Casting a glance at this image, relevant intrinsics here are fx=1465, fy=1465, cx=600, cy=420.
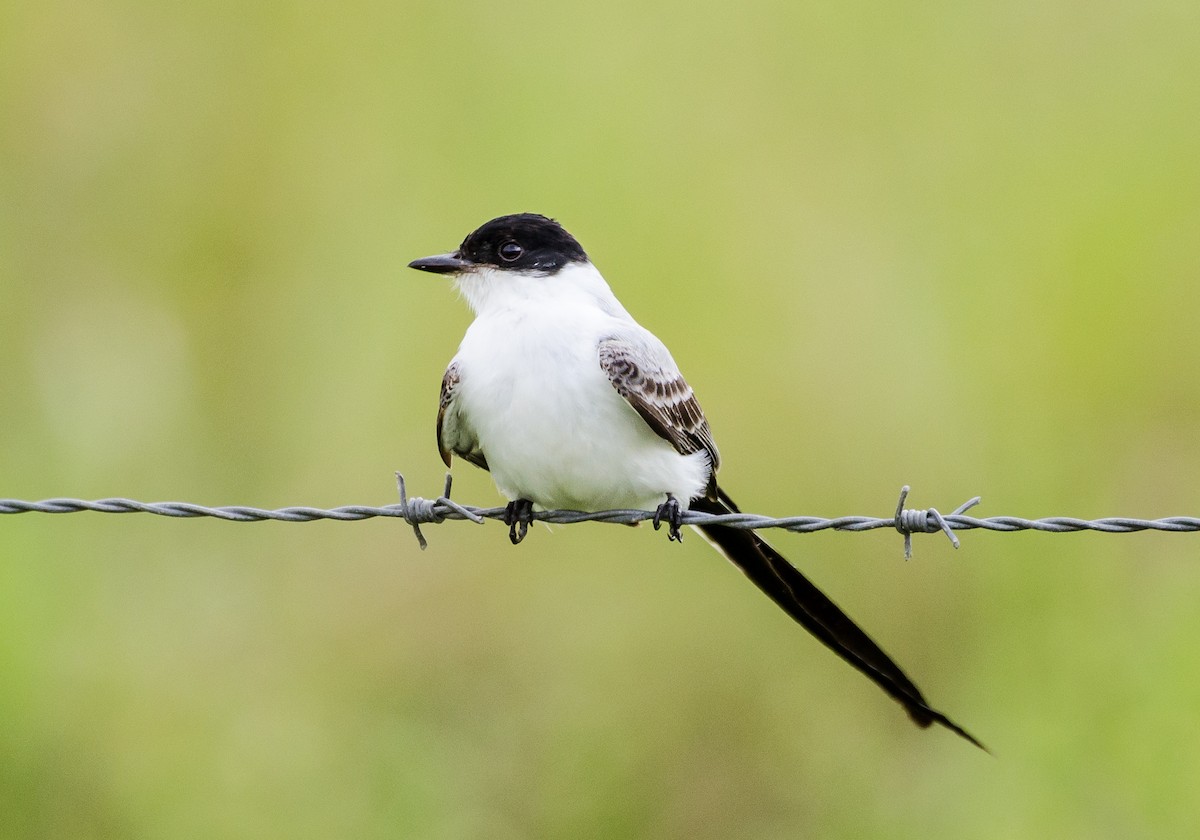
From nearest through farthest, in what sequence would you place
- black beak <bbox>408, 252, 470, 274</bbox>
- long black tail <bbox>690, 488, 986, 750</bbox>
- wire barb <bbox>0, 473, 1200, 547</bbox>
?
1. wire barb <bbox>0, 473, 1200, 547</bbox>
2. long black tail <bbox>690, 488, 986, 750</bbox>
3. black beak <bbox>408, 252, 470, 274</bbox>

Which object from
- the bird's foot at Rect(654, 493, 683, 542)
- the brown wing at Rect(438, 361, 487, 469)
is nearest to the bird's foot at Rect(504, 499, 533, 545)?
the brown wing at Rect(438, 361, 487, 469)

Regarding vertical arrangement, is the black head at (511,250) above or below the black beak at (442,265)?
above

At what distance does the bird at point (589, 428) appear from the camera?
4309 mm

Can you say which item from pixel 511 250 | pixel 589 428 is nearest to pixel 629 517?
pixel 589 428

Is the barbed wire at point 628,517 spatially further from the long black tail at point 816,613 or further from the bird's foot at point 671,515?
the long black tail at point 816,613

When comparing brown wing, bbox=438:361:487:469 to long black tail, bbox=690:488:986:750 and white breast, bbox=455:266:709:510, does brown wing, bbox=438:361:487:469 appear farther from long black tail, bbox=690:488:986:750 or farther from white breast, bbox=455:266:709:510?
long black tail, bbox=690:488:986:750

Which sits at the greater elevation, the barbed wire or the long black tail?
the barbed wire

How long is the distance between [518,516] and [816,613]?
0.96m

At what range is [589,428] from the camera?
14.1ft

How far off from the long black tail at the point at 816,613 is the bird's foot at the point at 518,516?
576 mm

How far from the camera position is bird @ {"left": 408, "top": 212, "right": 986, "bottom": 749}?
170 inches

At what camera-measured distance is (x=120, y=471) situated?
6.78 m

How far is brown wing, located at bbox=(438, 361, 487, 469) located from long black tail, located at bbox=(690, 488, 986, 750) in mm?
748

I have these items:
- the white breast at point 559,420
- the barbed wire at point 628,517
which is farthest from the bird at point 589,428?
the barbed wire at point 628,517
